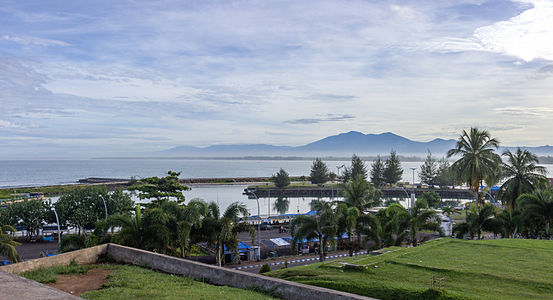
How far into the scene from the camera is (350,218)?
23.5 meters

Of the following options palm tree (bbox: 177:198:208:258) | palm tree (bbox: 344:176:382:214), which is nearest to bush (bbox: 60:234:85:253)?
palm tree (bbox: 177:198:208:258)

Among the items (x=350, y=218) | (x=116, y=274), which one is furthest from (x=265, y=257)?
(x=116, y=274)

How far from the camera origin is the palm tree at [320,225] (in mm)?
23453

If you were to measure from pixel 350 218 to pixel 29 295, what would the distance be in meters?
19.4

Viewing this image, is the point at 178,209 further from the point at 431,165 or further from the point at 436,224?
the point at 431,165

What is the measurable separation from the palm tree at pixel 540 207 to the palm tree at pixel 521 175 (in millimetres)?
6160

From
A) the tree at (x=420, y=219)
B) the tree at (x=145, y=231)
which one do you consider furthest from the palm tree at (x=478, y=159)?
the tree at (x=145, y=231)

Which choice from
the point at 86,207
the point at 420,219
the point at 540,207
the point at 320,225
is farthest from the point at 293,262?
the point at 86,207

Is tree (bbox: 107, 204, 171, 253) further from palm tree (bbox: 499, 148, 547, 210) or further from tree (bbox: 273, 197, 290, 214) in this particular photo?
tree (bbox: 273, 197, 290, 214)

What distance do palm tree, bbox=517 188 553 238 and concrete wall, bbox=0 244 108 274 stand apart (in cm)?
2445

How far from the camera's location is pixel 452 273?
12.7m

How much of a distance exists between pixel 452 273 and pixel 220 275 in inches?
306

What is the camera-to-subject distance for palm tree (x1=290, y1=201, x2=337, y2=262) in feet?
76.9

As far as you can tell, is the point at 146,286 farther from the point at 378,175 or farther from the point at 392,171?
the point at 378,175
